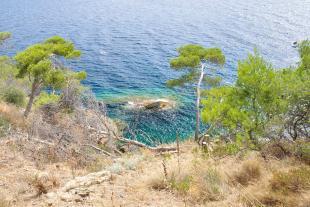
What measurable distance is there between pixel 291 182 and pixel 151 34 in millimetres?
51196

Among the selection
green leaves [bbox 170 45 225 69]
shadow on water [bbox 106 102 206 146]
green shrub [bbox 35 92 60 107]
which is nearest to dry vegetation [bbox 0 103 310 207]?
green leaves [bbox 170 45 225 69]

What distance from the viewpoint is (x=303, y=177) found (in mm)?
6953

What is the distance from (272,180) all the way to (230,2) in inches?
3002

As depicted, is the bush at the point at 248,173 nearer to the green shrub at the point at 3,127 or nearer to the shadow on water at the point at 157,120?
the green shrub at the point at 3,127

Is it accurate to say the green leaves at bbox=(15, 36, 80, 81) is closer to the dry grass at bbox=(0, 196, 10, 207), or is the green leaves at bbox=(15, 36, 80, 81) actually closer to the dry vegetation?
the dry vegetation

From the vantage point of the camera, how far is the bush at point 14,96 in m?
28.4

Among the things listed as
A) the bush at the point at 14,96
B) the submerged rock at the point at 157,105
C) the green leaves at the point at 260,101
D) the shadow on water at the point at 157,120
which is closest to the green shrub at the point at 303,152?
the green leaves at the point at 260,101

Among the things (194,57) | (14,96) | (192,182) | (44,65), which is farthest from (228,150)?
(14,96)

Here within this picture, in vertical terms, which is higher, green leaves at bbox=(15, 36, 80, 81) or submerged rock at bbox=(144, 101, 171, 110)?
green leaves at bbox=(15, 36, 80, 81)

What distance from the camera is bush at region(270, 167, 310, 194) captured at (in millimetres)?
6879

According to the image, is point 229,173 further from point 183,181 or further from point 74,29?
point 74,29

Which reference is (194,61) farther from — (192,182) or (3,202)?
(3,202)

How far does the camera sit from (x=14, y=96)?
28.7 metres

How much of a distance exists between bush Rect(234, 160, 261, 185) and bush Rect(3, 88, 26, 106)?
2367 cm
